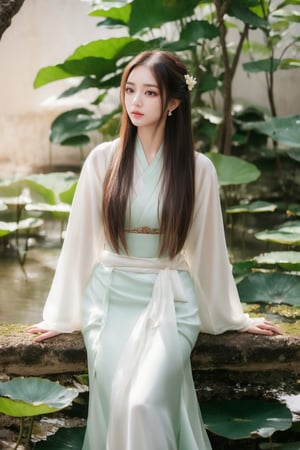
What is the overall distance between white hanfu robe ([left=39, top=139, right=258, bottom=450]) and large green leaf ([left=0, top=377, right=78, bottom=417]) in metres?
0.08

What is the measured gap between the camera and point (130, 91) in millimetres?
2154

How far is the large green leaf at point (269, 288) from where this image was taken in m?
3.11

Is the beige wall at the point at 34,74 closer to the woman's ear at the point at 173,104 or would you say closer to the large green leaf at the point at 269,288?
the large green leaf at the point at 269,288

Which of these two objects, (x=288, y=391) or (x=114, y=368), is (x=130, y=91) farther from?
(x=288, y=391)

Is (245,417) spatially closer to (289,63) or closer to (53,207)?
(53,207)

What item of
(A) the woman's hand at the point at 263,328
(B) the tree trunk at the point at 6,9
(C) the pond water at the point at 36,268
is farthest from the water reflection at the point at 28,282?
(B) the tree trunk at the point at 6,9

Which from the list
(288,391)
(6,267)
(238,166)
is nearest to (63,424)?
(288,391)

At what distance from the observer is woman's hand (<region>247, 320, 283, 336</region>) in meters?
2.44

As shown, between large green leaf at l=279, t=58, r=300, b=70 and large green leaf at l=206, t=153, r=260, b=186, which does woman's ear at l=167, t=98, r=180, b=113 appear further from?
large green leaf at l=279, t=58, r=300, b=70

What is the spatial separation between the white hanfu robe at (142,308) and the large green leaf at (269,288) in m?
0.69

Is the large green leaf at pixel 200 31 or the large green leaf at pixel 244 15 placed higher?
the large green leaf at pixel 244 15

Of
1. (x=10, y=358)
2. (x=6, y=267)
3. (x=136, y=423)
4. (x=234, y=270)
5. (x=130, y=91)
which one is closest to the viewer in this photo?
(x=136, y=423)

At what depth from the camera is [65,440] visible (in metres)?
2.26

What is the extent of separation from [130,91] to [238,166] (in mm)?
2347
